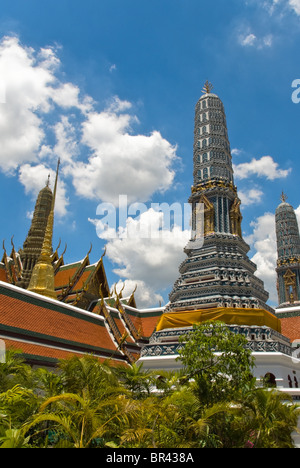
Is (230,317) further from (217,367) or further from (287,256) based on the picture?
(287,256)

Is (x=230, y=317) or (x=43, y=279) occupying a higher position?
(x=43, y=279)

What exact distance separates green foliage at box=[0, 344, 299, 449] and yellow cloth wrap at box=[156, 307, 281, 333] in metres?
6.71

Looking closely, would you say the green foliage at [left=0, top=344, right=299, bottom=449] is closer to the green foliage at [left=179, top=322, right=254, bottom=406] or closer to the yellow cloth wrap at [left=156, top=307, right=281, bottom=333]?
the green foliage at [left=179, top=322, right=254, bottom=406]

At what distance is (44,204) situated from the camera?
112ft

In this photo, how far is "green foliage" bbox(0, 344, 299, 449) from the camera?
5652 millimetres

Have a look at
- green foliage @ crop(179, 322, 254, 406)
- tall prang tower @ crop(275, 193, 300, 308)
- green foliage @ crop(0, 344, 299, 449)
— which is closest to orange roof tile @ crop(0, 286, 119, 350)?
green foliage @ crop(0, 344, 299, 449)

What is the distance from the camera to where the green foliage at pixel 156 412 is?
18.5ft

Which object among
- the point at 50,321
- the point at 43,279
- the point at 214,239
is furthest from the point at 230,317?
the point at 43,279

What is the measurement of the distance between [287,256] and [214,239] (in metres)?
24.2

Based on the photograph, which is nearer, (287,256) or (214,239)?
(214,239)

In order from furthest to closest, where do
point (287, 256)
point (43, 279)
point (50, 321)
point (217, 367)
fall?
1. point (287, 256)
2. point (43, 279)
3. point (50, 321)
4. point (217, 367)

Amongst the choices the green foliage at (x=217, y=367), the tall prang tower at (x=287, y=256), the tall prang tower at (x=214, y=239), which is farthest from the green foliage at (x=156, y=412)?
the tall prang tower at (x=287, y=256)

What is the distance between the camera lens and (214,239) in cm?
1944

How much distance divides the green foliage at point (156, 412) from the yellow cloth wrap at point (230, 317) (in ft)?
22.0
